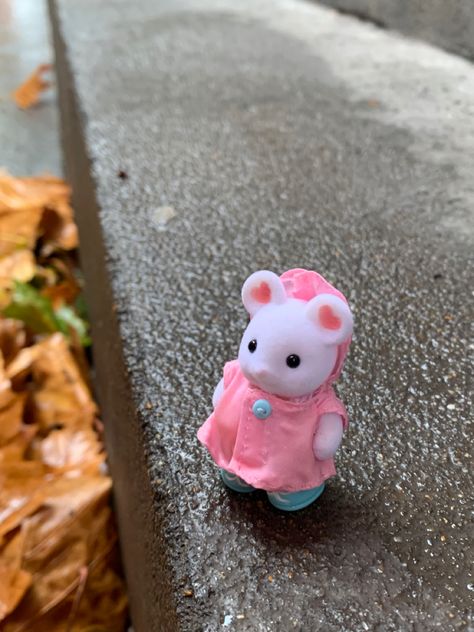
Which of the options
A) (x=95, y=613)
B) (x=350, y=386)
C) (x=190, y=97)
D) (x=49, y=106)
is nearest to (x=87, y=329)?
(x=190, y=97)

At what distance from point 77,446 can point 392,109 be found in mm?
1221

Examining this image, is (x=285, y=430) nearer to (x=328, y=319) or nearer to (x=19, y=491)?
(x=328, y=319)

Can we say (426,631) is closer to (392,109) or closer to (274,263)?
(274,263)

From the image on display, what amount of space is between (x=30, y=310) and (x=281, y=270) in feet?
2.77

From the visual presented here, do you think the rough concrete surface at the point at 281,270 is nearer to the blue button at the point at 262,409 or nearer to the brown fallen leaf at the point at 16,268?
the blue button at the point at 262,409

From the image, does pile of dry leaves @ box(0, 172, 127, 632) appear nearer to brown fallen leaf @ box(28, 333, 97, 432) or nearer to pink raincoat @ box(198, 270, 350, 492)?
brown fallen leaf @ box(28, 333, 97, 432)

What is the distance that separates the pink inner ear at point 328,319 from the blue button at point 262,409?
0.10 meters

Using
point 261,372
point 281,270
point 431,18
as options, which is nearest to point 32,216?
point 281,270

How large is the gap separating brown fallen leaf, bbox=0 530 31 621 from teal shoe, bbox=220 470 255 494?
0.59m

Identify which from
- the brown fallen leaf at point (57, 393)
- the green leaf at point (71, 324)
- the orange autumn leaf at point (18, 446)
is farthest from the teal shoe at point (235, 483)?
the green leaf at point (71, 324)

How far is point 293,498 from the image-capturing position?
74 centimetres

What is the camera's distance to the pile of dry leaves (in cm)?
121

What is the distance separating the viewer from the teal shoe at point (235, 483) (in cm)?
76

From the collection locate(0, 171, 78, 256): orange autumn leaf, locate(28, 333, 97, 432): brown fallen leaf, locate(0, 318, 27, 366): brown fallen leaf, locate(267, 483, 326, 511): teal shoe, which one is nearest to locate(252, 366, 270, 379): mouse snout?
locate(267, 483, 326, 511): teal shoe
